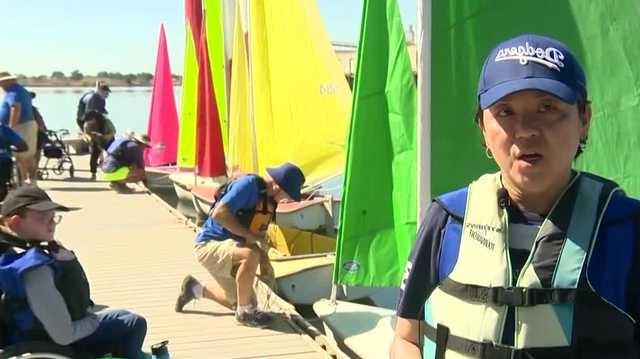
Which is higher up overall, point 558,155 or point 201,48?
point 201,48

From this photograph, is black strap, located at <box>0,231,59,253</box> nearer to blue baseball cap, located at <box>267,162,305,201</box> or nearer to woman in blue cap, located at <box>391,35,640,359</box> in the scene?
blue baseball cap, located at <box>267,162,305,201</box>

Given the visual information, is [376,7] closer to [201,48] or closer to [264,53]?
[264,53]

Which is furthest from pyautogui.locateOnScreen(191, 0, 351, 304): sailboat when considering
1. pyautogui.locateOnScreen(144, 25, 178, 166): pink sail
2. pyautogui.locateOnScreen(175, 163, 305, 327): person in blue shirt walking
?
pyautogui.locateOnScreen(144, 25, 178, 166): pink sail

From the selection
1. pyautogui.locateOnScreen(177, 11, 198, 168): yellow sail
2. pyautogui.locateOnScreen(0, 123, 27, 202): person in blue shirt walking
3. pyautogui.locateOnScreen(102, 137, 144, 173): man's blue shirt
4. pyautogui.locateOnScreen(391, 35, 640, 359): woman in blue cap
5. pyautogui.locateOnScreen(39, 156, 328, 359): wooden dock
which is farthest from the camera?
pyautogui.locateOnScreen(177, 11, 198, 168): yellow sail

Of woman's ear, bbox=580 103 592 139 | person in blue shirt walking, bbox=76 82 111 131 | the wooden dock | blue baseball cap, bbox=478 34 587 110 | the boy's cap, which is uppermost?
person in blue shirt walking, bbox=76 82 111 131

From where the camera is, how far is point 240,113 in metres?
8.88

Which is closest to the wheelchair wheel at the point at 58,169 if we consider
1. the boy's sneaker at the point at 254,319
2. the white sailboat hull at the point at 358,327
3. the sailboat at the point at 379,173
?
the boy's sneaker at the point at 254,319

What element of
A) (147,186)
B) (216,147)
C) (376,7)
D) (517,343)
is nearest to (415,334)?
(517,343)

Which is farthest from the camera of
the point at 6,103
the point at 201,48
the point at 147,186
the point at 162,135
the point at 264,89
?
the point at 162,135

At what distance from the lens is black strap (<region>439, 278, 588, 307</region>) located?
1.25 meters

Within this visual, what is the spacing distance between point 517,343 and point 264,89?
7.52 meters

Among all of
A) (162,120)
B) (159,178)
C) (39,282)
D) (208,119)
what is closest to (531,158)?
(39,282)

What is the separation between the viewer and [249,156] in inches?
344

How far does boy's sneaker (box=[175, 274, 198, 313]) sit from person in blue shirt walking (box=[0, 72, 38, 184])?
5019 mm
